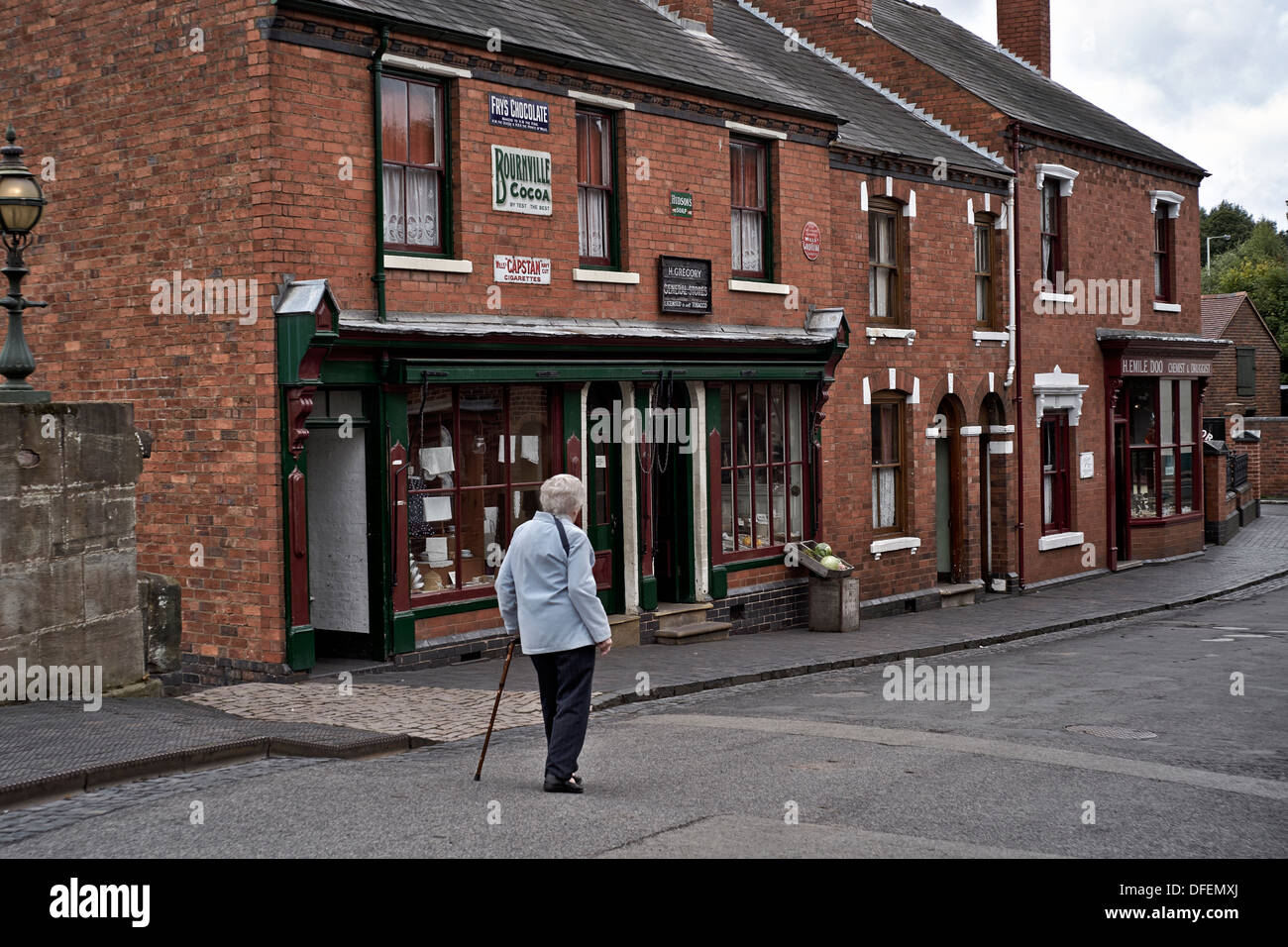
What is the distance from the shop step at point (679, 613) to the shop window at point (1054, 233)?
10885mm

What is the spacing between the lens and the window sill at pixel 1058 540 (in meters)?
24.4

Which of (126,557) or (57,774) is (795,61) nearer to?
(126,557)

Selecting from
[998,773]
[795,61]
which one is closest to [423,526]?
[998,773]

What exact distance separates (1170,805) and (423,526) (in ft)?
25.3

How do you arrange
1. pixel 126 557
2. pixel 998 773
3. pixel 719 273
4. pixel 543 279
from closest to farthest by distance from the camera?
pixel 998 773 < pixel 126 557 < pixel 543 279 < pixel 719 273

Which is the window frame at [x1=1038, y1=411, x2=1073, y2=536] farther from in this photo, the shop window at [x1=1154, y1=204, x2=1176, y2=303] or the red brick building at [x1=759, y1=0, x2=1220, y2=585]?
the shop window at [x1=1154, y1=204, x2=1176, y2=303]

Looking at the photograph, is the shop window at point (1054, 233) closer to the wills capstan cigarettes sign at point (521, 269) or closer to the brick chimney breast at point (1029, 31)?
the brick chimney breast at point (1029, 31)

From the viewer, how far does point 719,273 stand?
17250 millimetres

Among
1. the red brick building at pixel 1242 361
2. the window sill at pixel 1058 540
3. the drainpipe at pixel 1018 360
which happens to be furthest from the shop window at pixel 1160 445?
the red brick building at pixel 1242 361

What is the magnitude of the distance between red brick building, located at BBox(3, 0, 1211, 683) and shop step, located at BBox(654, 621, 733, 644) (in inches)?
2.5

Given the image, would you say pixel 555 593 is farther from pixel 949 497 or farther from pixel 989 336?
pixel 989 336

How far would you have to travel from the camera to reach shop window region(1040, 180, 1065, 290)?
24.7 meters

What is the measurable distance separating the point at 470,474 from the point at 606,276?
9.28 feet

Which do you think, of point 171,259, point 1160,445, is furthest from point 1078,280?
point 171,259
